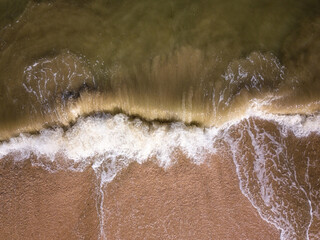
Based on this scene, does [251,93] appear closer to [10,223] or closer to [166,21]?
[166,21]

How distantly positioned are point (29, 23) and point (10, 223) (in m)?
2.80

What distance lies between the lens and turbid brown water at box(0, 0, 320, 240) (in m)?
3.27

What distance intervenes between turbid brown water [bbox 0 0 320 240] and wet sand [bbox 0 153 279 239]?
1cm

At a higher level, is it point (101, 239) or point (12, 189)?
point (12, 189)

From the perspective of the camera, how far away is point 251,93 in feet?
11.0

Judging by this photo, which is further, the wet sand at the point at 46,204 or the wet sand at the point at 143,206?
the wet sand at the point at 46,204

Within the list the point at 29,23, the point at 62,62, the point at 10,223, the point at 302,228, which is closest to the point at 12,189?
the point at 10,223

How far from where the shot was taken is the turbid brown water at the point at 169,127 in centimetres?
327

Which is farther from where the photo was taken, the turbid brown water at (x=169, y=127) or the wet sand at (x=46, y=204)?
the wet sand at (x=46, y=204)

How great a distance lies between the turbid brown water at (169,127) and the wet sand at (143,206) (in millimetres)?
12

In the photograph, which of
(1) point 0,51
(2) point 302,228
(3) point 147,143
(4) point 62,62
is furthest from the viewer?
(1) point 0,51

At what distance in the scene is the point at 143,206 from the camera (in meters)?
3.34

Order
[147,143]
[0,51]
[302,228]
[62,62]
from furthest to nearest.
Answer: [0,51]
[62,62]
[147,143]
[302,228]

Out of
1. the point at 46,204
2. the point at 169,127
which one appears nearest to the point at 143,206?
the point at 169,127
